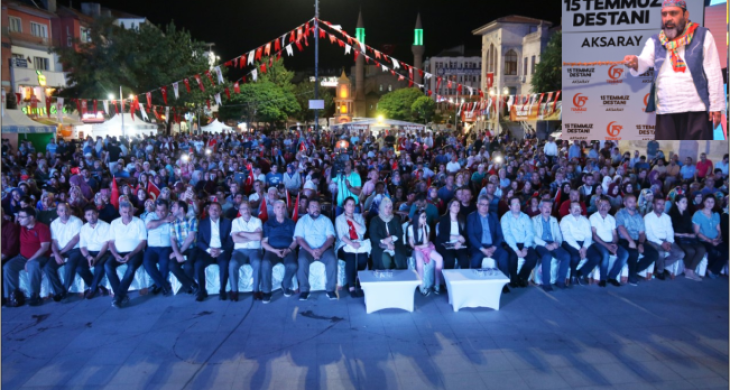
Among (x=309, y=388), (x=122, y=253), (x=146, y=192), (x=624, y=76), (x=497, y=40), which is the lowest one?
(x=309, y=388)

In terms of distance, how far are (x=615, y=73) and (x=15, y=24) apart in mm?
36132

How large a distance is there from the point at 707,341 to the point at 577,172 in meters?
6.31

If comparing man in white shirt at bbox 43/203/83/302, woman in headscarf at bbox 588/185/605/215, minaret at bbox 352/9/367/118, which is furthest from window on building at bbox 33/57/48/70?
minaret at bbox 352/9/367/118

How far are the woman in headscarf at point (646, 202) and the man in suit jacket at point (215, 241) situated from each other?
19.4 ft

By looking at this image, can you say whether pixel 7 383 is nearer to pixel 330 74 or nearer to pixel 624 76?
pixel 624 76

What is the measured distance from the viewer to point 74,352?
4625mm

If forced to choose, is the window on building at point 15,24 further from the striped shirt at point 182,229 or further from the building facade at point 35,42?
the striped shirt at point 182,229

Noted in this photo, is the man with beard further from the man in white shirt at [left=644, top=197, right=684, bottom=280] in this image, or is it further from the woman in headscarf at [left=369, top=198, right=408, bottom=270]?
the man in white shirt at [left=644, top=197, right=684, bottom=280]

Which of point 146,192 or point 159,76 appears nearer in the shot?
point 146,192

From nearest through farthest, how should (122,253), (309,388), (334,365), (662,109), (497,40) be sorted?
(662,109) → (309,388) → (334,365) → (122,253) → (497,40)

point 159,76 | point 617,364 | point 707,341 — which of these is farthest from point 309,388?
point 159,76

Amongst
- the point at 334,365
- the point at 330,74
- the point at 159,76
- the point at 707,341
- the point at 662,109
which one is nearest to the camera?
the point at 662,109

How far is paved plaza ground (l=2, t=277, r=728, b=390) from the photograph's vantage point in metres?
4.18

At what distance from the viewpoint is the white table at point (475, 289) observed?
5.52 metres
